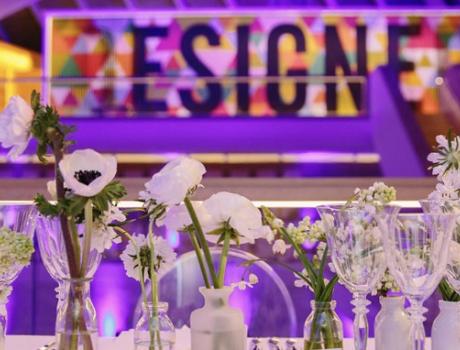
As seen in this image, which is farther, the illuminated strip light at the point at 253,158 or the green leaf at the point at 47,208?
the illuminated strip light at the point at 253,158

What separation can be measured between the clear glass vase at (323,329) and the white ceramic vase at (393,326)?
108mm

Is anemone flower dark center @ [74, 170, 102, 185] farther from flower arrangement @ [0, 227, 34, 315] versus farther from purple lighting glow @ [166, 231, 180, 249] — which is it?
purple lighting glow @ [166, 231, 180, 249]

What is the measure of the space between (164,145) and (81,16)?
3.45m

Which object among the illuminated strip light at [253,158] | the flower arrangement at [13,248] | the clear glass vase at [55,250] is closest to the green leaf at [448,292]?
the clear glass vase at [55,250]

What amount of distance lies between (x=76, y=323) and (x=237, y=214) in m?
0.27

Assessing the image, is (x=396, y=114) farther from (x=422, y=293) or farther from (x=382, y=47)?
(x=422, y=293)

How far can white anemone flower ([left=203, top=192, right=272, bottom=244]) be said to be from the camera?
44.5 inches

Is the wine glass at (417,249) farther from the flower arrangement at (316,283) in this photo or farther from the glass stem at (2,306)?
the glass stem at (2,306)

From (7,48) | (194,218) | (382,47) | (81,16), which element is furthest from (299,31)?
(194,218)

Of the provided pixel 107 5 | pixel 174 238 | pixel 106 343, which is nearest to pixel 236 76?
pixel 107 5

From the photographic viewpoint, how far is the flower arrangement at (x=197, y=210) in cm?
108

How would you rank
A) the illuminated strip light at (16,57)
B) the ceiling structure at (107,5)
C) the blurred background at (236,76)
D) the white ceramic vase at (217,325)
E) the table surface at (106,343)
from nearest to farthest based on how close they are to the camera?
the white ceramic vase at (217,325) → the table surface at (106,343) → the blurred background at (236,76) → the ceiling structure at (107,5) → the illuminated strip light at (16,57)

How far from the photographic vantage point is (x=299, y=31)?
1264 centimetres

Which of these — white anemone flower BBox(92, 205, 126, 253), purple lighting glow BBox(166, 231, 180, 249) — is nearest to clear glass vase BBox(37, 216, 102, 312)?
white anemone flower BBox(92, 205, 126, 253)
